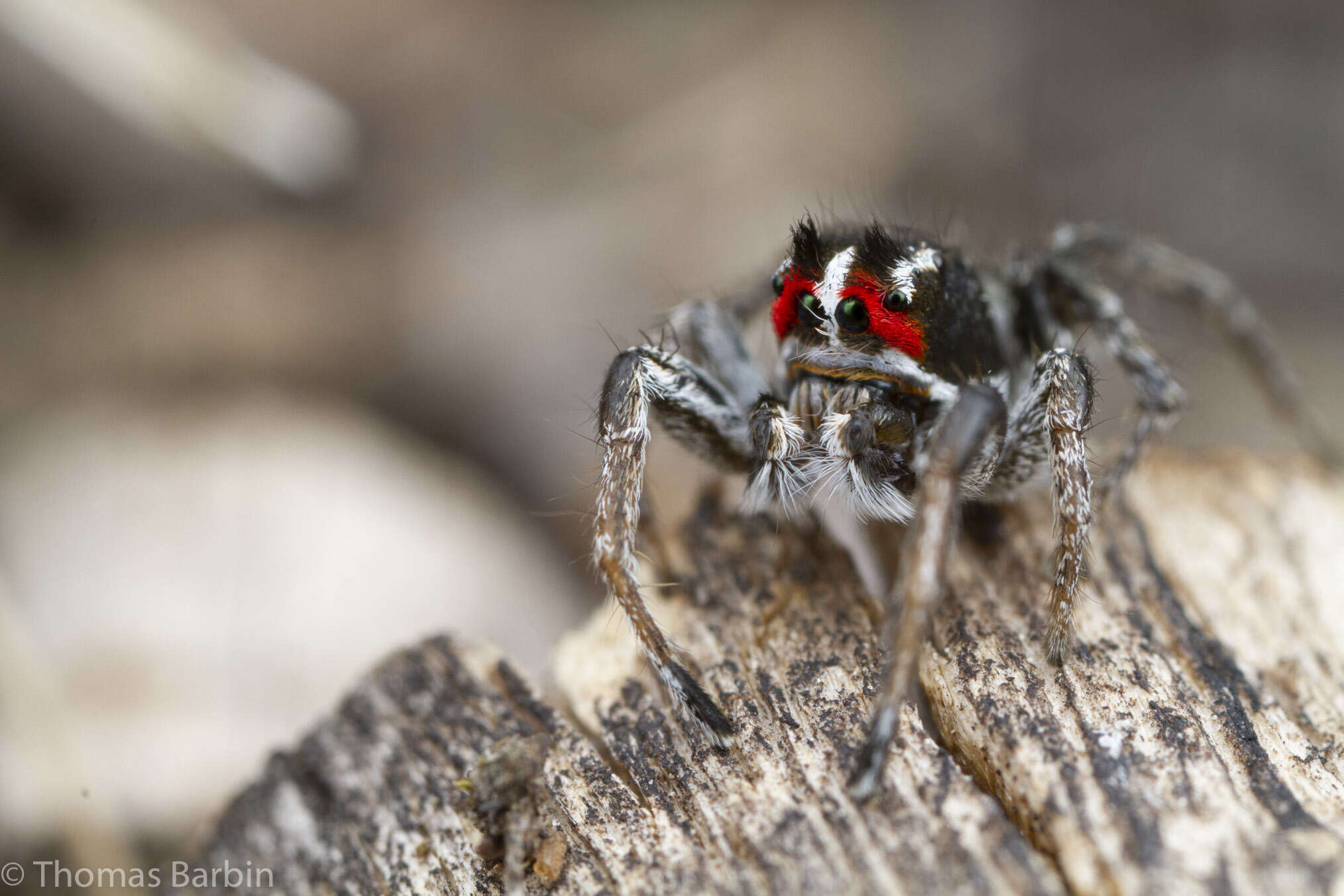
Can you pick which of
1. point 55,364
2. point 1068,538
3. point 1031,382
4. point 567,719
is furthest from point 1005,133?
point 55,364

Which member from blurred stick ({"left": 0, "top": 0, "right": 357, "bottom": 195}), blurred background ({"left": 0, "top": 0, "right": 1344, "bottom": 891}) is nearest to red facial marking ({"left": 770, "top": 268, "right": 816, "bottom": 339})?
blurred background ({"left": 0, "top": 0, "right": 1344, "bottom": 891})

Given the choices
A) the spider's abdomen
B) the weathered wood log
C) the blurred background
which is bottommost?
the weathered wood log

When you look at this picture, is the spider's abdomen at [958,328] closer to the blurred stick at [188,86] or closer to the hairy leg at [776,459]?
the hairy leg at [776,459]

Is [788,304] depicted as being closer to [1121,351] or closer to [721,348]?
[721,348]

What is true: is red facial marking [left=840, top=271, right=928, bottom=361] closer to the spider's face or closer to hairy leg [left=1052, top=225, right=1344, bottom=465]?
the spider's face

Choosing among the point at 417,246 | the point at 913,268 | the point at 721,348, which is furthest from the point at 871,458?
the point at 417,246

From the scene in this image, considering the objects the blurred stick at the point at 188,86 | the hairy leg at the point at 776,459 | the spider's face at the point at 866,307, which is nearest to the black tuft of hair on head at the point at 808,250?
the spider's face at the point at 866,307
